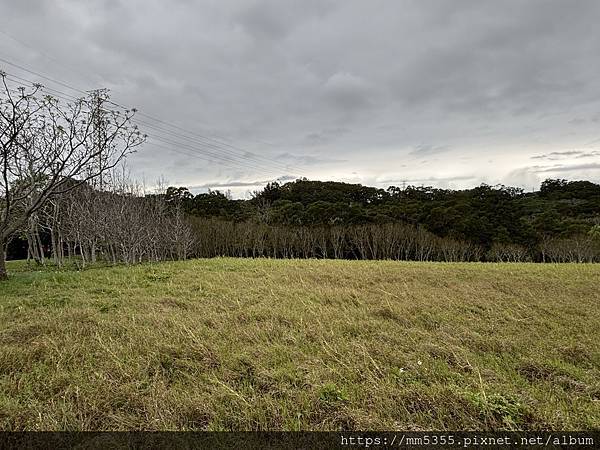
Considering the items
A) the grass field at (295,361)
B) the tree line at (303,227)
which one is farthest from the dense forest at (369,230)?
the grass field at (295,361)

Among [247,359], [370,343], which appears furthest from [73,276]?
[370,343]

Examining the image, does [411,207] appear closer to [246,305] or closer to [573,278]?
[573,278]

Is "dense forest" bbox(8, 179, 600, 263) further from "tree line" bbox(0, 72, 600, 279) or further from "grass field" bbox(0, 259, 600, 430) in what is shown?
"grass field" bbox(0, 259, 600, 430)

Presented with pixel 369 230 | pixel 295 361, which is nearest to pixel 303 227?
pixel 369 230

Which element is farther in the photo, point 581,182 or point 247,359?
point 581,182

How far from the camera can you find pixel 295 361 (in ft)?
12.8

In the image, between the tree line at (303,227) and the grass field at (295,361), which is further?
the tree line at (303,227)

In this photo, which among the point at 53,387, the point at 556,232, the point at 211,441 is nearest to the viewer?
the point at 211,441

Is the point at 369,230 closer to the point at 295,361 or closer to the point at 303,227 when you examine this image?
the point at 303,227

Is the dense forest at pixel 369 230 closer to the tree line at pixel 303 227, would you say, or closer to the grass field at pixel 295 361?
the tree line at pixel 303 227

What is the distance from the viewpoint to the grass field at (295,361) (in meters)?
2.85

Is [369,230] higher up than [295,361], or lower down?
higher up

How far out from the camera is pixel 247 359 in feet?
12.8

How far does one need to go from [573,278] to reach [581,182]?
6574cm
